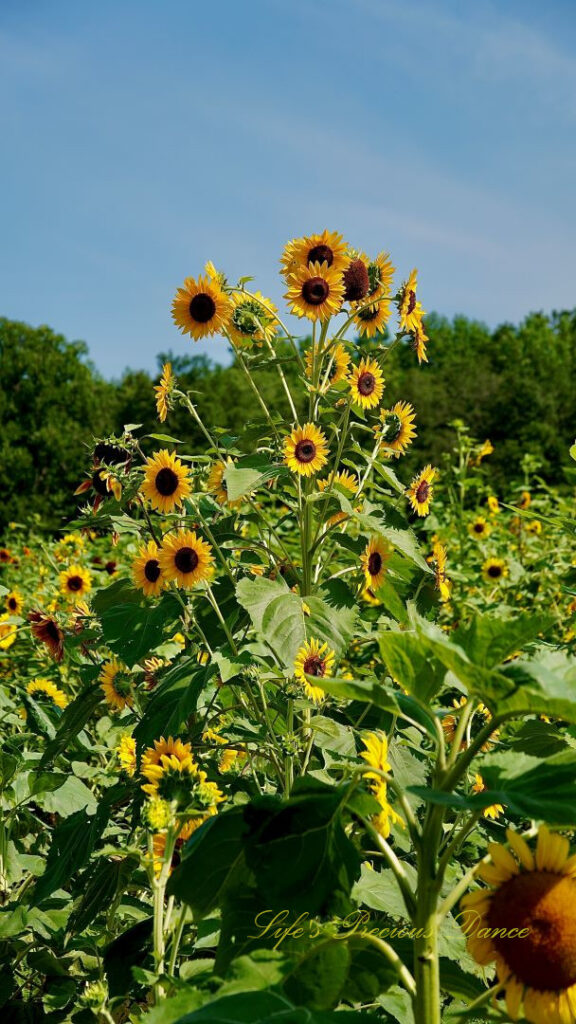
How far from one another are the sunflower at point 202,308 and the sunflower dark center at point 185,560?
2.11ft

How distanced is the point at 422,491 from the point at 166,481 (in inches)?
31.7

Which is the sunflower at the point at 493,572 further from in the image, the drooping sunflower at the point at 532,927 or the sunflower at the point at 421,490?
the drooping sunflower at the point at 532,927

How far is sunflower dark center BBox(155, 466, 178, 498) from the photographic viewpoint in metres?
2.20

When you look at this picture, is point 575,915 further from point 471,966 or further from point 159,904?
point 471,966

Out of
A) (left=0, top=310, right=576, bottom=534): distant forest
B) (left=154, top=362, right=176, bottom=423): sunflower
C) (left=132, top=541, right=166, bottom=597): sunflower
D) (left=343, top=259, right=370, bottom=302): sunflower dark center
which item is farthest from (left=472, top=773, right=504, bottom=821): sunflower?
(left=0, top=310, right=576, bottom=534): distant forest

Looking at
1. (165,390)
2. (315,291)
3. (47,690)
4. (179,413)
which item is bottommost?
(47,690)

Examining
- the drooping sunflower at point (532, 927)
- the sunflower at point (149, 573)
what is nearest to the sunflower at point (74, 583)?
the sunflower at point (149, 573)

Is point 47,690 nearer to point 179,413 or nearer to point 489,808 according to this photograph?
point 489,808

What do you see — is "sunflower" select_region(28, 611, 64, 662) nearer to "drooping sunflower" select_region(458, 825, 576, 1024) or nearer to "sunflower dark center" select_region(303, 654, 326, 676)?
"sunflower dark center" select_region(303, 654, 326, 676)

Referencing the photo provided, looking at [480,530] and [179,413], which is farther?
[179,413]

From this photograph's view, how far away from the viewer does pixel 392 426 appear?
272cm

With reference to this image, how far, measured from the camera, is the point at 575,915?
3.04ft

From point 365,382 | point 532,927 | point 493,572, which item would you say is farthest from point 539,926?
point 493,572

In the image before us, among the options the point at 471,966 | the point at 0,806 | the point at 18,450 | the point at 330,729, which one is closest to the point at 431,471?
the point at 330,729
